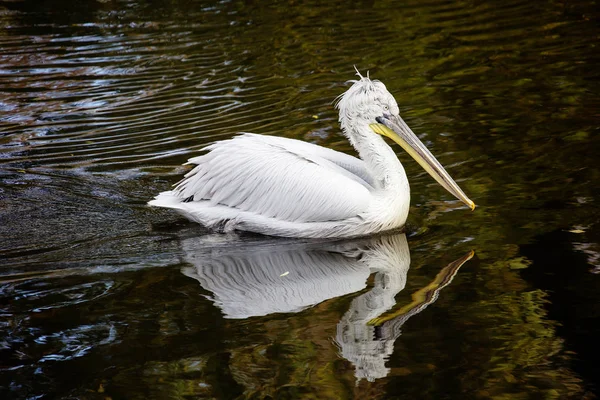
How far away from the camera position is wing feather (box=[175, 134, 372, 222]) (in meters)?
4.96

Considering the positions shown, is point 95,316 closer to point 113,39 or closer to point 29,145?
point 29,145

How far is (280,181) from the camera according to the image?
512cm

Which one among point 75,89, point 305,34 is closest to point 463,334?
point 75,89

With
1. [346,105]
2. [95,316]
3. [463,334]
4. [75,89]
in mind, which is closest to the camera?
[463,334]

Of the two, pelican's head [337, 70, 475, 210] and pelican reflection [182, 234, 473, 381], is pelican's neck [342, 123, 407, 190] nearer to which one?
pelican's head [337, 70, 475, 210]

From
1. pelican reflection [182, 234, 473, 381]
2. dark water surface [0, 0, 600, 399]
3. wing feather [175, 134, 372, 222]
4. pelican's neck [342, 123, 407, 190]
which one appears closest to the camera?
dark water surface [0, 0, 600, 399]

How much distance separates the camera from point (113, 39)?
10508 mm

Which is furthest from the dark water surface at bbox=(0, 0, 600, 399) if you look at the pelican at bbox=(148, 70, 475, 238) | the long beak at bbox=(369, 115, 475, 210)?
the long beak at bbox=(369, 115, 475, 210)

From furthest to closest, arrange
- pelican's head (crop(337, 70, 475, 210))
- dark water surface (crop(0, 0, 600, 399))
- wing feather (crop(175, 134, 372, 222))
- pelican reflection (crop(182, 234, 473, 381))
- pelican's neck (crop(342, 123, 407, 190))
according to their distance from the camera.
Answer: pelican's head (crop(337, 70, 475, 210)) → pelican's neck (crop(342, 123, 407, 190)) → wing feather (crop(175, 134, 372, 222)) → pelican reflection (crop(182, 234, 473, 381)) → dark water surface (crop(0, 0, 600, 399))

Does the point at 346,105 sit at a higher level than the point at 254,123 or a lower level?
higher

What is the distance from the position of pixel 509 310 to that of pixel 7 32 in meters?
9.19

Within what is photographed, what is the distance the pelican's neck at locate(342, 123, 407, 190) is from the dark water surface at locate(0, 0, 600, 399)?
28 centimetres

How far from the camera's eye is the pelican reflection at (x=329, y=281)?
3615mm

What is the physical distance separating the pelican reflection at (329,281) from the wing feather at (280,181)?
21cm
